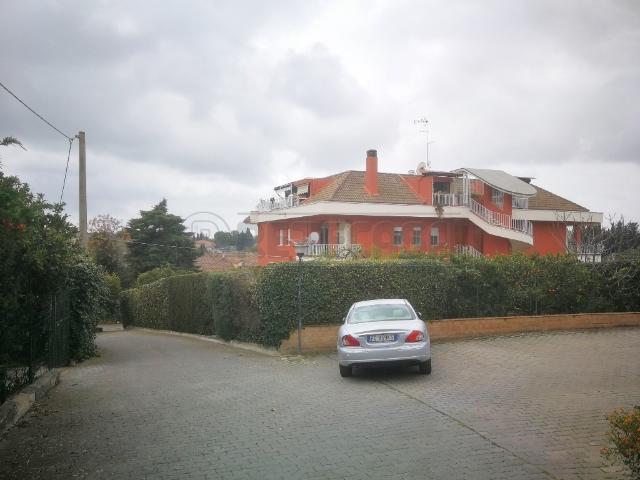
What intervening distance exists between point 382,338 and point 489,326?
749 centimetres

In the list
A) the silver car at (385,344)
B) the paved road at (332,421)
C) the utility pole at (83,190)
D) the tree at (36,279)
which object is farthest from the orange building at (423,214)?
the silver car at (385,344)

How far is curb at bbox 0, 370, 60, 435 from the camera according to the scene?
24.6ft

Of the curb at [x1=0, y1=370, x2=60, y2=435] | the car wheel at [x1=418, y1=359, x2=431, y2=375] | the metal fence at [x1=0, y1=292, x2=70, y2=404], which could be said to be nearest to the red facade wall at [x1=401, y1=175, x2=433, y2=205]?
the car wheel at [x1=418, y1=359, x2=431, y2=375]

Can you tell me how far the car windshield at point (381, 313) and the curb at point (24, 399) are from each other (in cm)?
597

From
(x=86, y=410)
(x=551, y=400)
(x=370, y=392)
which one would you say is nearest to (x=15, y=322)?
(x=86, y=410)

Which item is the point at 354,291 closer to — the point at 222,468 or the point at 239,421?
the point at 239,421

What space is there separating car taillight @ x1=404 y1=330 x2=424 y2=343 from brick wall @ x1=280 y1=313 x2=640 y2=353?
193 inches

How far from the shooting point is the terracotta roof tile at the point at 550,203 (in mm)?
40188

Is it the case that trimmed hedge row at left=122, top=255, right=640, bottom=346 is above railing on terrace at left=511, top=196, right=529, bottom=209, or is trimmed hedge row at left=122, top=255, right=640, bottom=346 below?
below

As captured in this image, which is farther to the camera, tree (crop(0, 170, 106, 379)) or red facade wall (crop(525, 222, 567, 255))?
red facade wall (crop(525, 222, 567, 255))

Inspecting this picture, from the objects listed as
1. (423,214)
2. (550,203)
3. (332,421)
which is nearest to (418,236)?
(423,214)

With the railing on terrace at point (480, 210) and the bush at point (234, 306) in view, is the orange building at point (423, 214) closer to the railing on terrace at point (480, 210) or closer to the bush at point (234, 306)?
the railing on terrace at point (480, 210)

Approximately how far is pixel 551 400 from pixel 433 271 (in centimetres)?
834

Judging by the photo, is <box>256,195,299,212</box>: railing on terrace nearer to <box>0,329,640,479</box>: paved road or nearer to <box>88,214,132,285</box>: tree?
<box>88,214,132,285</box>: tree
